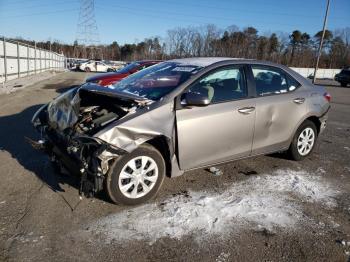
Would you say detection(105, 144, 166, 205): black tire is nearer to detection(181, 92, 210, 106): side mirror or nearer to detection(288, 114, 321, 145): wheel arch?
detection(181, 92, 210, 106): side mirror

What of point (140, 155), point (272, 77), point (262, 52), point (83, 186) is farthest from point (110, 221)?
point (262, 52)

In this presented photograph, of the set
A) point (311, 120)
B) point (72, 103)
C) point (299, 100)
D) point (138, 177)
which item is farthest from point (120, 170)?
point (311, 120)

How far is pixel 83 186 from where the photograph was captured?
3455 mm

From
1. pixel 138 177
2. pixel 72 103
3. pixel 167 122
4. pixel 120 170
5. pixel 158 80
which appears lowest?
pixel 138 177

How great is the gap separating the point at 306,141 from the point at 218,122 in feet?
7.09

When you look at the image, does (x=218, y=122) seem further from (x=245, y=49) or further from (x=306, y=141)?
(x=245, y=49)

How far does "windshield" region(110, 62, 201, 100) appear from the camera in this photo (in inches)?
162

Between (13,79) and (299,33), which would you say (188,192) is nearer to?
A: (13,79)

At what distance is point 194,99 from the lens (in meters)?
3.87

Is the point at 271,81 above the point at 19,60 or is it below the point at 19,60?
above

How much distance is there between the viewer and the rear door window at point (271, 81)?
4746 millimetres


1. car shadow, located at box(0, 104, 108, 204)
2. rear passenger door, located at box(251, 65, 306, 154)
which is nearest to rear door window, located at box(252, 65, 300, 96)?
rear passenger door, located at box(251, 65, 306, 154)

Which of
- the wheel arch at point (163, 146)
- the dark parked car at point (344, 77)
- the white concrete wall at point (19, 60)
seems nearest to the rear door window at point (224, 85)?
the wheel arch at point (163, 146)

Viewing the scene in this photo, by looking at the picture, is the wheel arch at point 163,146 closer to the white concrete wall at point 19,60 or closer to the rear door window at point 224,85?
the rear door window at point 224,85
